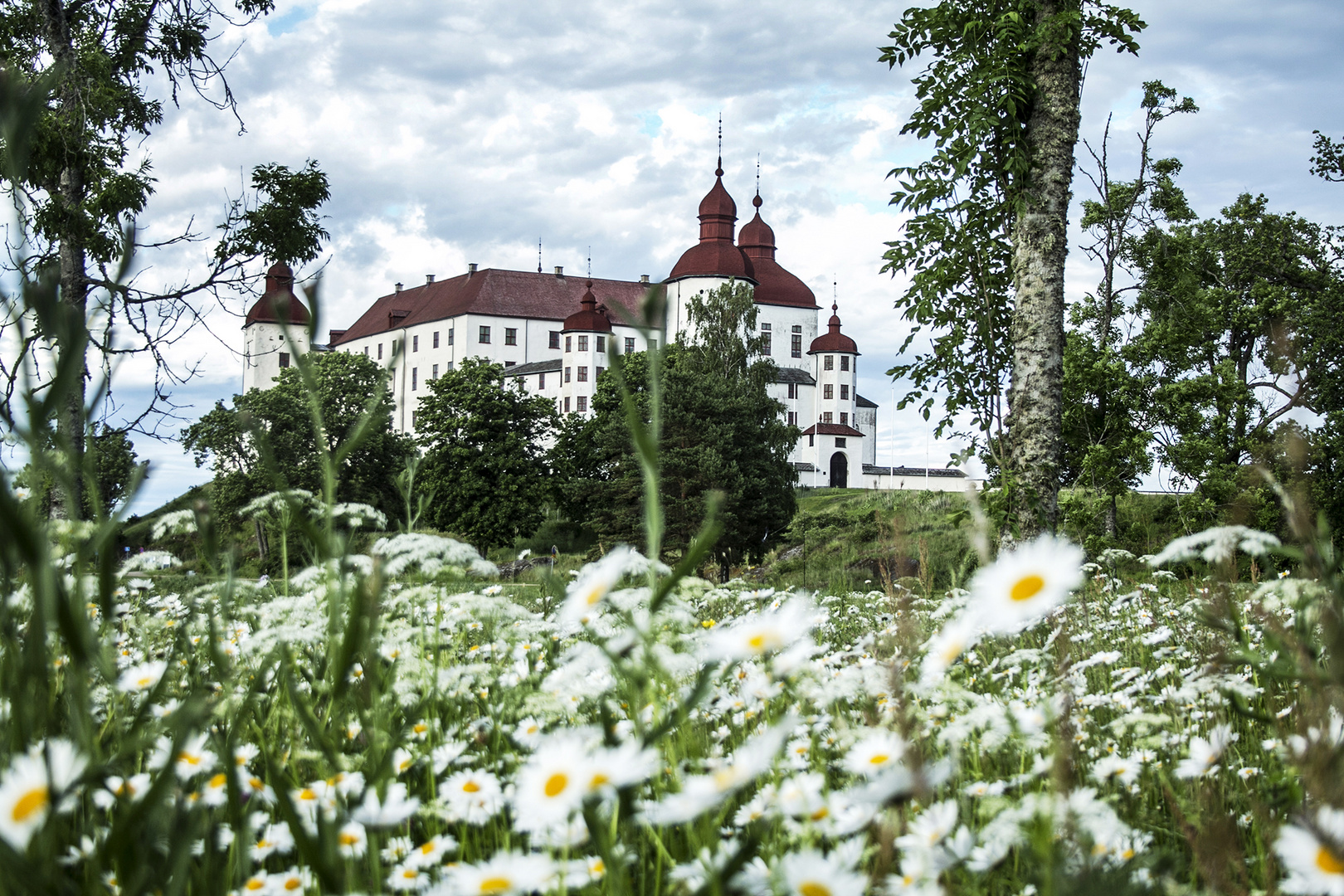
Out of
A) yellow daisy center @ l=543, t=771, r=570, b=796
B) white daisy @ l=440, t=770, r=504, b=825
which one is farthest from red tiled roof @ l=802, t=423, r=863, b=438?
yellow daisy center @ l=543, t=771, r=570, b=796

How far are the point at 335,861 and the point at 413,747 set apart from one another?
47.4 inches

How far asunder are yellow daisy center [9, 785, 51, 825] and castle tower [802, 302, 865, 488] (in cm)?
6563

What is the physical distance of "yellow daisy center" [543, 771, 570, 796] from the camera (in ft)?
3.68

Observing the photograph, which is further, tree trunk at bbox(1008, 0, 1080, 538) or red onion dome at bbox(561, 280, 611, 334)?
red onion dome at bbox(561, 280, 611, 334)

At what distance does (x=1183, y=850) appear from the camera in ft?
6.64

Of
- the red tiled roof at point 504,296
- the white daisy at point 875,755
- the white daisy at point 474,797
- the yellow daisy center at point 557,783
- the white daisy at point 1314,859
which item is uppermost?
the red tiled roof at point 504,296

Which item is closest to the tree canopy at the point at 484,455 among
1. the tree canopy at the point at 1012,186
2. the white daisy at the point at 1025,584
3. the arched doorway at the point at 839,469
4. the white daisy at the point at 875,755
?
the tree canopy at the point at 1012,186

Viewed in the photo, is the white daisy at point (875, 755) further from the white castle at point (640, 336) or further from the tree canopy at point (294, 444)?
the white castle at point (640, 336)

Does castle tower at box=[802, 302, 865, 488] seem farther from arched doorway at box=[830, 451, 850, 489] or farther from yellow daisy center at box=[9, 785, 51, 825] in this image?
yellow daisy center at box=[9, 785, 51, 825]

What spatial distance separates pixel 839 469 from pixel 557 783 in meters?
67.0

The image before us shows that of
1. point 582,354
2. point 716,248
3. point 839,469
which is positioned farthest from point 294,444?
point 839,469

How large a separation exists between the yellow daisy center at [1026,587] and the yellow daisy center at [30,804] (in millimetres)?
964

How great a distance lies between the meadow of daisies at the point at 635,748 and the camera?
1.00 m

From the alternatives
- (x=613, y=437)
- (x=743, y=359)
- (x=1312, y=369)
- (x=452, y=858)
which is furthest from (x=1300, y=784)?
(x=743, y=359)
